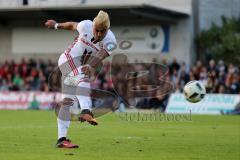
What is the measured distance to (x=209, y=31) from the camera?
3959 centimetres

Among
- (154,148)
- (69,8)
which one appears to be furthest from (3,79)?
(154,148)

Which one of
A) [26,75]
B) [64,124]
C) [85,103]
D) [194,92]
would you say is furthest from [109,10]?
[85,103]

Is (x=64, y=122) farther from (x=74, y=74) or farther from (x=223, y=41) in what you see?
(x=223, y=41)

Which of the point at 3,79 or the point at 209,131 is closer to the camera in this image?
the point at 209,131

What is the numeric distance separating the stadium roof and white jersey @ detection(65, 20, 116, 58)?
82.3 ft

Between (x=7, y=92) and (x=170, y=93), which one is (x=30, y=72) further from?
(x=170, y=93)

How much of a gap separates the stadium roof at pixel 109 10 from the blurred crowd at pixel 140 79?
328cm

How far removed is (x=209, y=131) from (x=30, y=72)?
2274 cm

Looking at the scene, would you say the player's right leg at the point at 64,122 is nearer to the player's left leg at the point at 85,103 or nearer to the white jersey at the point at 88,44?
the player's left leg at the point at 85,103

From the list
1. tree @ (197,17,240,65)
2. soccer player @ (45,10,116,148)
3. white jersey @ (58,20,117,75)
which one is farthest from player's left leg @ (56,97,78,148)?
tree @ (197,17,240,65)

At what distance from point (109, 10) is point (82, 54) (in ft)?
91.8

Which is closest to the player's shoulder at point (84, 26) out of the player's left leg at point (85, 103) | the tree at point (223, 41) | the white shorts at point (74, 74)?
the white shorts at point (74, 74)

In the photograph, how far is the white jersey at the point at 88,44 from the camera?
13188 millimetres

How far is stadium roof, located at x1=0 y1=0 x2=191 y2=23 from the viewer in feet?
129
